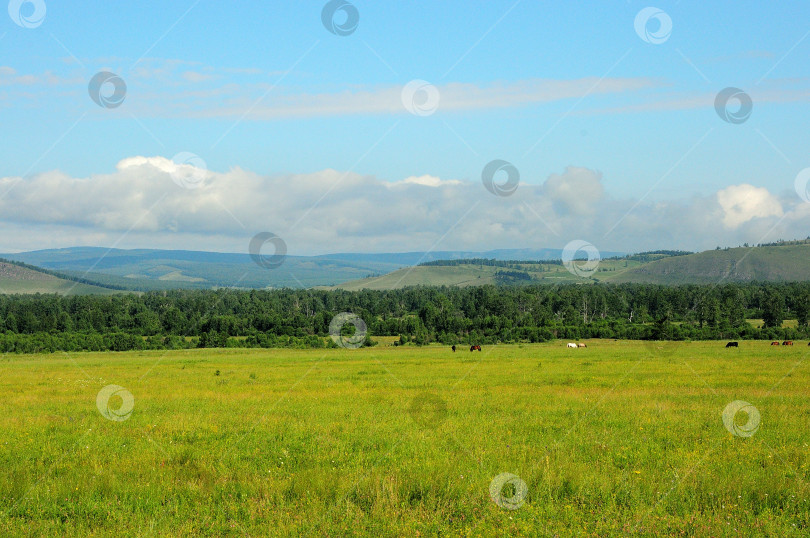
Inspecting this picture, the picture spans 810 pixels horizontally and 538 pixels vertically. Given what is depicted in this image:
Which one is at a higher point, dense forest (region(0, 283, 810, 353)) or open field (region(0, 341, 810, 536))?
dense forest (region(0, 283, 810, 353))

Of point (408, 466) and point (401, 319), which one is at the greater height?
point (401, 319)

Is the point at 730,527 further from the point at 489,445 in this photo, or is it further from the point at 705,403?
the point at 705,403

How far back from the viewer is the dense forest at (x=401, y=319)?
94.2m

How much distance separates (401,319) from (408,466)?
129 meters

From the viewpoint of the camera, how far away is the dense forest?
9419 cm

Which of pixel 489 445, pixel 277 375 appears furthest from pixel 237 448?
pixel 277 375

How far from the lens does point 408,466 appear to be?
37.3ft

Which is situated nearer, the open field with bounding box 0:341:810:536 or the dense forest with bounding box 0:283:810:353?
the open field with bounding box 0:341:810:536

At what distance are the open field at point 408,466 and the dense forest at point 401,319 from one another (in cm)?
7286

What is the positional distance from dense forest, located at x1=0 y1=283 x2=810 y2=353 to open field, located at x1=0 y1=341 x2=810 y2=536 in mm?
72863

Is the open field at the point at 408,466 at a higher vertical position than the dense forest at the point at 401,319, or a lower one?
lower

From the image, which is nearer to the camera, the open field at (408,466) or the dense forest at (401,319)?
the open field at (408,466)

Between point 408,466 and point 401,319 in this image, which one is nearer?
point 408,466

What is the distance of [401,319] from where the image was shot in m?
140
